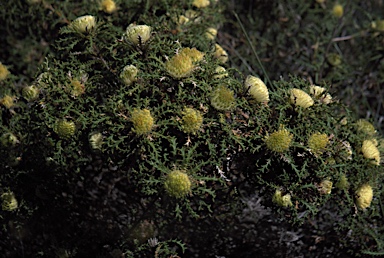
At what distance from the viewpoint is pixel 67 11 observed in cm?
221

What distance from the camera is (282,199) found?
1.45 metres

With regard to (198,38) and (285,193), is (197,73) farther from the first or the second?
(198,38)

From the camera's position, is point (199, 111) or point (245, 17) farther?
point (245, 17)

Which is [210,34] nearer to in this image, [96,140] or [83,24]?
[83,24]

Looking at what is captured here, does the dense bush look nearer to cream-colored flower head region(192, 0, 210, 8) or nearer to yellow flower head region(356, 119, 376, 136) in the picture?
yellow flower head region(356, 119, 376, 136)

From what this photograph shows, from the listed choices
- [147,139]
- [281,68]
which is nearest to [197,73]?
[147,139]

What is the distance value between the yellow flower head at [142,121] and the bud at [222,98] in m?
0.17

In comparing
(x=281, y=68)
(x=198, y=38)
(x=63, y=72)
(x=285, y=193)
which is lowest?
(x=281, y=68)

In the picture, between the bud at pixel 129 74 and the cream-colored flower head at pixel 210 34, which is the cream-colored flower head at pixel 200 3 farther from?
the bud at pixel 129 74

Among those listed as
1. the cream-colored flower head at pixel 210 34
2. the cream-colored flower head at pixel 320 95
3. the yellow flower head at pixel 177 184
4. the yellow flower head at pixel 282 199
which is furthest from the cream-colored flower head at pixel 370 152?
the cream-colored flower head at pixel 210 34

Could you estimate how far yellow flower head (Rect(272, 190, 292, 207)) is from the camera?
Result: 1.44m

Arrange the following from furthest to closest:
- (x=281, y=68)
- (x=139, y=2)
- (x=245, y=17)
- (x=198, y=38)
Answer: (x=245, y=17) < (x=281, y=68) < (x=139, y=2) < (x=198, y=38)

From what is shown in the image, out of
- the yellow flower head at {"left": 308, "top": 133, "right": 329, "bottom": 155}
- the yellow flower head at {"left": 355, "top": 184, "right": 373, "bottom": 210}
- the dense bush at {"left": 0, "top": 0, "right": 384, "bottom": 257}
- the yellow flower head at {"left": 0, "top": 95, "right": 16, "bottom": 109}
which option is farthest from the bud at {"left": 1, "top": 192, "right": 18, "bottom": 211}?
the yellow flower head at {"left": 355, "top": 184, "right": 373, "bottom": 210}

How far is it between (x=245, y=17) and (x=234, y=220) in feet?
4.95
